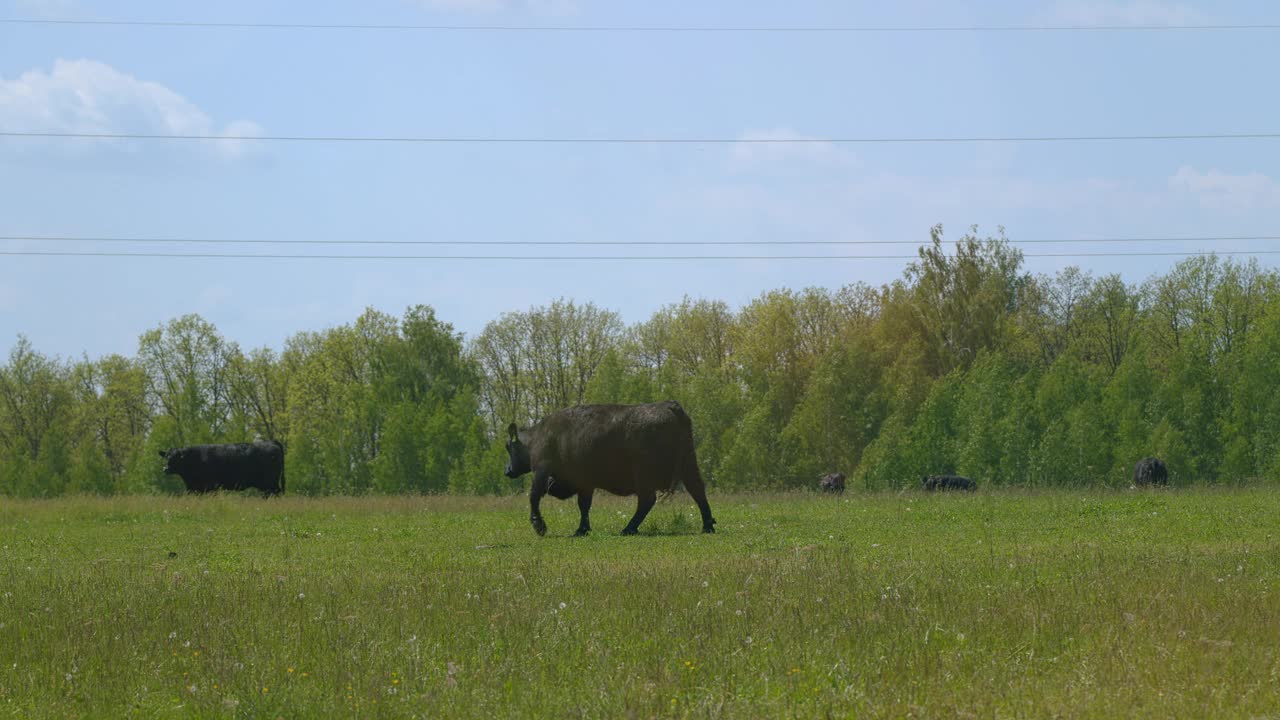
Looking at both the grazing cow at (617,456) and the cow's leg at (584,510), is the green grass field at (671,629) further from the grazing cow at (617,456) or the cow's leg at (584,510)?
the cow's leg at (584,510)

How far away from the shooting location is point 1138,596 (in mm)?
11859

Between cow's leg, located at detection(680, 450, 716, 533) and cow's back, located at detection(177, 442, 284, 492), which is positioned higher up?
Answer: cow's back, located at detection(177, 442, 284, 492)

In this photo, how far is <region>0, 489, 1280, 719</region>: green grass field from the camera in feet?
28.1

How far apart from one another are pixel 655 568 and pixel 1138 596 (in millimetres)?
5840

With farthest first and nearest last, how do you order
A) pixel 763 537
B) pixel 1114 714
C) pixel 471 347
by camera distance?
pixel 471 347
pixel 763 537
pixel 1114 714

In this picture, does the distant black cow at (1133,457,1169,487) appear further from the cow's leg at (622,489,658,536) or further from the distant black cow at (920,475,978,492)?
the cow's leg at (622,489,658,536)

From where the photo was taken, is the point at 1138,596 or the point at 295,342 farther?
the point at 295,342

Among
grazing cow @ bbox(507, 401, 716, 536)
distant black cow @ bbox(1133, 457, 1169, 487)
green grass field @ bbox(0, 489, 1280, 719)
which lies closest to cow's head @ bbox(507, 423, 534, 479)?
grazing cow @ bbox(507, 401, 716, 536)

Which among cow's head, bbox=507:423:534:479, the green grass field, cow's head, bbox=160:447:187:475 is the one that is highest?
cow's head, bbox=160:447:187:475

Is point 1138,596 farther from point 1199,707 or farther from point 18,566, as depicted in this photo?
point 18,566

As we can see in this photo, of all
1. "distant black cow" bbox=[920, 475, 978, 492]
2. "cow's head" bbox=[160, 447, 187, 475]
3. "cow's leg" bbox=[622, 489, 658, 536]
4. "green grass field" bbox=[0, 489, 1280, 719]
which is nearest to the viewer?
"green grass field" bbox=[0, 489, 1280, 719]

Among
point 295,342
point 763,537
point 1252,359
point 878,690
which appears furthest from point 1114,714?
point 295,342

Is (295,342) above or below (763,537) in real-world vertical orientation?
above

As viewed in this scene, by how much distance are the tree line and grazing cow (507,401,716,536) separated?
1019 inches
